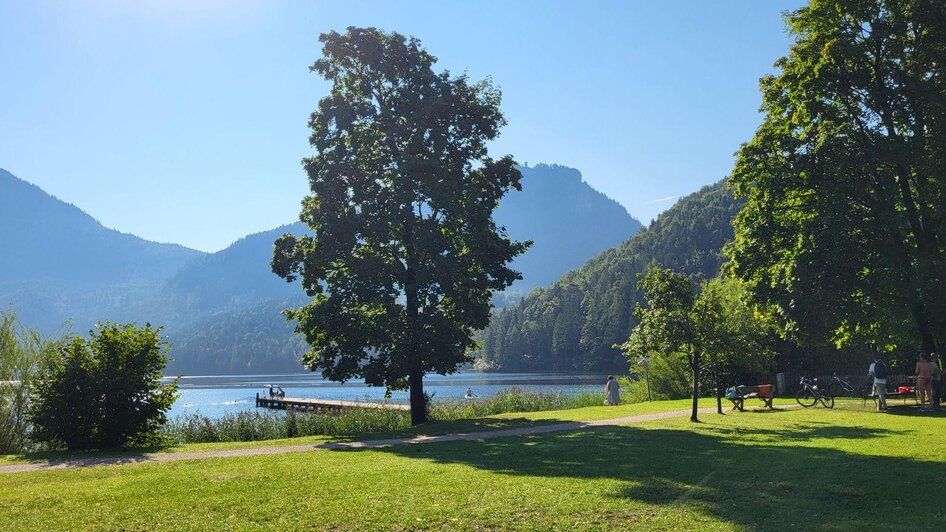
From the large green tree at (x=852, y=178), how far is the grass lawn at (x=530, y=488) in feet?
24.2

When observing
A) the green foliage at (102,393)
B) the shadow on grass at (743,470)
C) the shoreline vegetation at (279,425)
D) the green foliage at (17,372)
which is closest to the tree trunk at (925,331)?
the shadow on grass at (743,470)

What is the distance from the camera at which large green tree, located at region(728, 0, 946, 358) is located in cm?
2225

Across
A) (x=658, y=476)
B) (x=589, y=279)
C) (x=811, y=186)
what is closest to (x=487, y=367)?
(x=589, y=279)

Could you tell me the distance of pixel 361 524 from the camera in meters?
8.12

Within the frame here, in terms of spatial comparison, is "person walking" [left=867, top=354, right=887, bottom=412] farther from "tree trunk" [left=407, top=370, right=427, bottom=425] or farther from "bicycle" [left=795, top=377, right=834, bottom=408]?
"tree trunk" [left=407, top=370, right=427, bottom=425]

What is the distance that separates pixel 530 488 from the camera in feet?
33.3

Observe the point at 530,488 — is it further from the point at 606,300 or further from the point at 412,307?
the point at 606,300

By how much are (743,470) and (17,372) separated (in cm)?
2143

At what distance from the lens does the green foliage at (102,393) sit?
60.4 ft

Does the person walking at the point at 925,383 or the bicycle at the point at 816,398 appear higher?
the person walking at the point at 925,383

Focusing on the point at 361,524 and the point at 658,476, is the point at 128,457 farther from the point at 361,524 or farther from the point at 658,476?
the point at 658,476

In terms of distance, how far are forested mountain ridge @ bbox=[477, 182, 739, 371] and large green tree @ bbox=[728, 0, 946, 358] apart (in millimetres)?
120018

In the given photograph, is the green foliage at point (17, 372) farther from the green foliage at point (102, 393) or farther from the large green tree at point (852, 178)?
the large green tree at point (852, 178)

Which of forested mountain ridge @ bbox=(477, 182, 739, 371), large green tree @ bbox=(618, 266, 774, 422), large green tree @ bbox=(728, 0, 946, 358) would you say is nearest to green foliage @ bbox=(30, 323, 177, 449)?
large green tree @ bbox=(618, 266, 774, 422)
